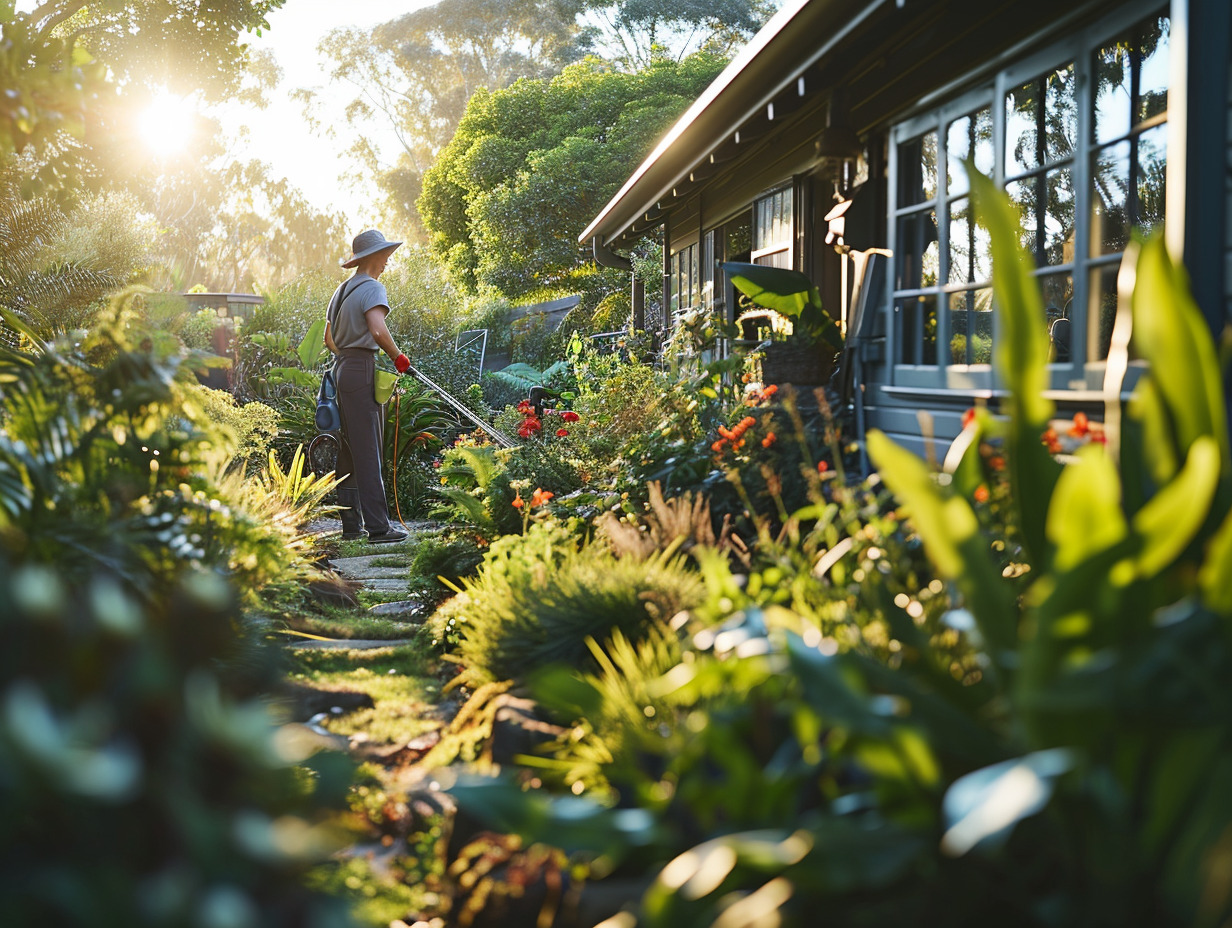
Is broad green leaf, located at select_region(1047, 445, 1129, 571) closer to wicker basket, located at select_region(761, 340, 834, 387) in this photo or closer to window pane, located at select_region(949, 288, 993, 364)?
wicker basket, located at select_region(761, 340, 834, 387)

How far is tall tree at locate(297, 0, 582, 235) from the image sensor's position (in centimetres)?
A: 4134

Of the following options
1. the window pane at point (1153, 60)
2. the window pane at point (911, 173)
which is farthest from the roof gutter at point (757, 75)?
the window pane at point (1153, 60)

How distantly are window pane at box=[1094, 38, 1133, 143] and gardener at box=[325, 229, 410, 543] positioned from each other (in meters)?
5.02

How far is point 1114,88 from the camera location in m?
4.85

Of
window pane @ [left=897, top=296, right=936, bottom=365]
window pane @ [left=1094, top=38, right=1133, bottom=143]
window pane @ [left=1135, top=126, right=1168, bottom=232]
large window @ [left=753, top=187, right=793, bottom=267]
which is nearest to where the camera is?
window pane @ [left=1094, top=38, right=1133, bottom=143]

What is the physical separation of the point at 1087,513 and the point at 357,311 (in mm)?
6913

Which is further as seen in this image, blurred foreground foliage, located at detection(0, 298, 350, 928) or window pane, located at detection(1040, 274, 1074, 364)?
window pane, located at detection(1040, 274, 1074, 364)

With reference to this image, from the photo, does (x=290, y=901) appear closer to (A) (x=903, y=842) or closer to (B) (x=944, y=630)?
(A) (x=903, y=842)

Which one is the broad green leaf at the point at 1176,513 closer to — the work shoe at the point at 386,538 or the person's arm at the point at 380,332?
the person's arm at the point at 380,332

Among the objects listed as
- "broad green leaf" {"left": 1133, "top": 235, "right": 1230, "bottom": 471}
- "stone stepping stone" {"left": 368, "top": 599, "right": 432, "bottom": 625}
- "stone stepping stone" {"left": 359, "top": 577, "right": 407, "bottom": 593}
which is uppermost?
"broad green leaf" {"left": 1133, "top": 235, "right": 1230, "bottom": 471}

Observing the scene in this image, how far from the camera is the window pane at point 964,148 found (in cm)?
502

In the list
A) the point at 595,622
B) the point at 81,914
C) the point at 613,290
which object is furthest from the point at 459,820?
the point at 613,290

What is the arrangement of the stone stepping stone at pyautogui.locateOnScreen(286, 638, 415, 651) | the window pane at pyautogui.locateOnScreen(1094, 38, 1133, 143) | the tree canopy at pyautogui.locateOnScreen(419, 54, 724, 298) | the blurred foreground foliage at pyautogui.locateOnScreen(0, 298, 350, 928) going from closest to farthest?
1. the blurred foreground foliage at pyautogui.locateOnScreen(0, 298, 350, 928)
2. the stone stepping stone at pyautogui.locateOnScreen(286, 638, 415, 651)
3. the window pane at pyautogui.locateOnScreen(1094, 38, 1133, 143)
4. the tree canopy at pyautogui.locateOnScreen(419, 54, 724, 298)

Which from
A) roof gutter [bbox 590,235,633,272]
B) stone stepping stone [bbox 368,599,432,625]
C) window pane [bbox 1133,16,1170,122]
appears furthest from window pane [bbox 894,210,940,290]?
roof gutter [bbox 590,235,633,272]
